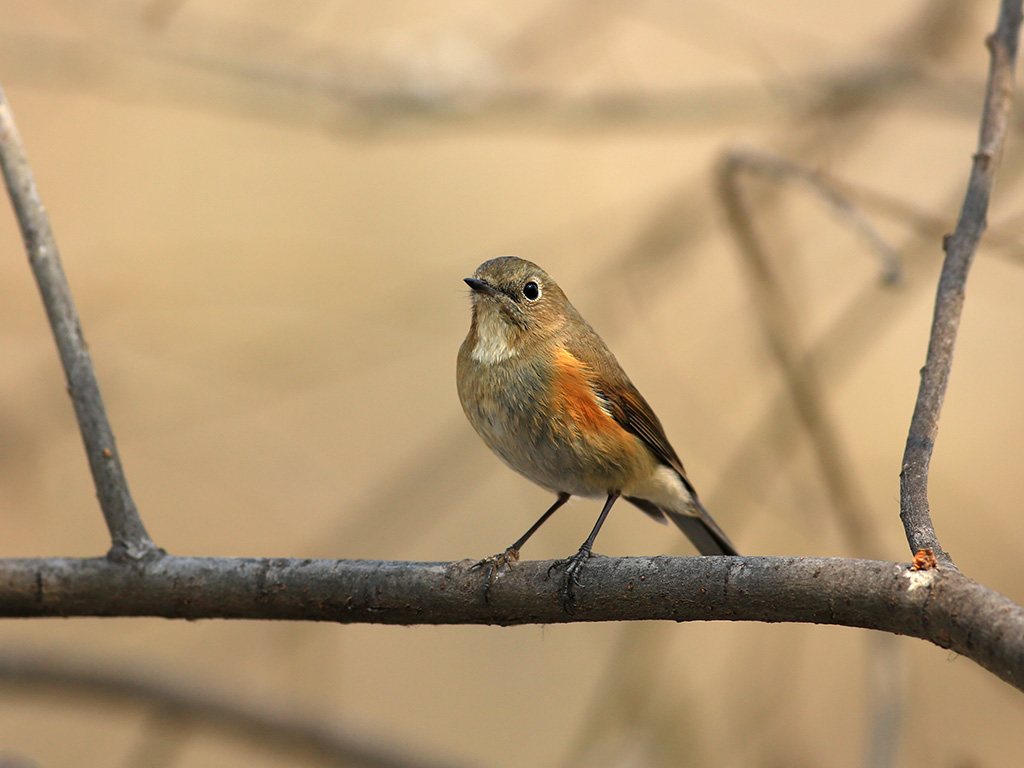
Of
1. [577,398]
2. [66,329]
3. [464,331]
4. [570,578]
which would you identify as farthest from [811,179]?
[464,331]

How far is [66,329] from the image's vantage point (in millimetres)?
2377

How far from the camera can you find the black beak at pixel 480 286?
11.0 ft

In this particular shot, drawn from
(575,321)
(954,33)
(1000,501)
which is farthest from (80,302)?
(1000,501)

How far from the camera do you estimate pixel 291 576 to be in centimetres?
228

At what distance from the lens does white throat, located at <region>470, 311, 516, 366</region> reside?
3.28 m

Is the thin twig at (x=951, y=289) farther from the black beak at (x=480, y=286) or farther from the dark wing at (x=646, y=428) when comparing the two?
the black beak at (x=480, y=286)

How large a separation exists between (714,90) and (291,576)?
120 inches

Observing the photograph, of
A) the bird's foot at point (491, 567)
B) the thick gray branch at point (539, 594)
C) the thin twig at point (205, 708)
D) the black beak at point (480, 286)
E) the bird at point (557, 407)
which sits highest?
the black beak at point (480, 286)

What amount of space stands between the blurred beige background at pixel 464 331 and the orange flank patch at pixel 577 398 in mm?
526

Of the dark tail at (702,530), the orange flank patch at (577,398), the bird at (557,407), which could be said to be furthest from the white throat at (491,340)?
the dark tail at (702,530)

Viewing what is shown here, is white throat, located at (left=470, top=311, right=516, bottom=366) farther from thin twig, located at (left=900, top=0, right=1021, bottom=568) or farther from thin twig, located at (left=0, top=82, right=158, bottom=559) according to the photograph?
thin twig, located at (left=900, top=0, right=1021, bottom=568)

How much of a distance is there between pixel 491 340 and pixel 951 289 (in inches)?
64.0

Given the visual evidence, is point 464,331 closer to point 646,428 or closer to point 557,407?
point 646,428

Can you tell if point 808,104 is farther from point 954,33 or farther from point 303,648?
point 303,648
